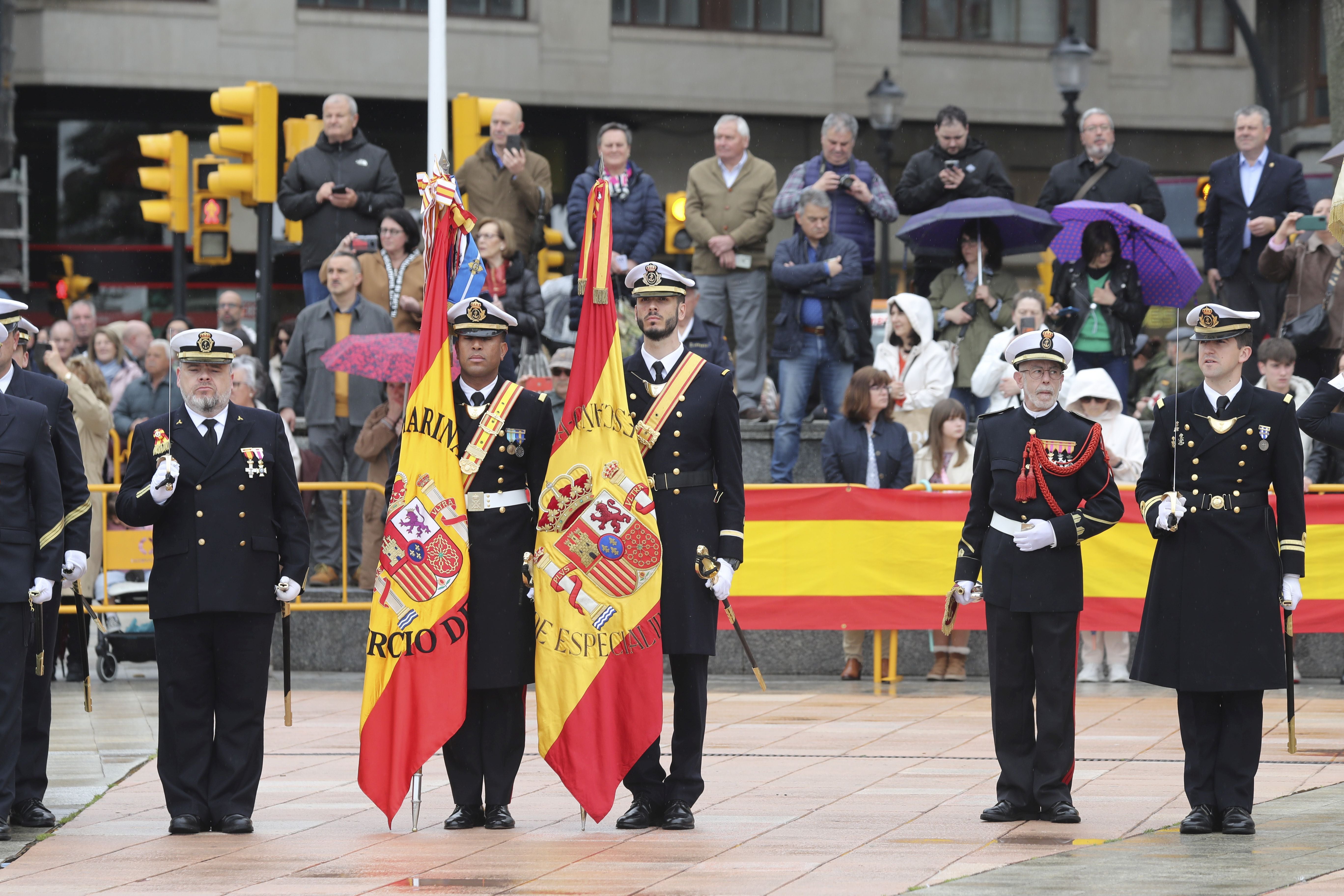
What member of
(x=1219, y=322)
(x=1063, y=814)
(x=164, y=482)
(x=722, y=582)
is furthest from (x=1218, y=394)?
(x=164, y=482)

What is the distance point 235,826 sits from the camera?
8727 mm

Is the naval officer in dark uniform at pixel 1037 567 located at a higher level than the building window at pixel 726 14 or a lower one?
lower

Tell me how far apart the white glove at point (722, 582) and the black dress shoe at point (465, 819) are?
1404 millimetres

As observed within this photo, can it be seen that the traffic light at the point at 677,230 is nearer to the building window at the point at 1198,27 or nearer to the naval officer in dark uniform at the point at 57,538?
the naval officer in dark uniform at the point at 57,538

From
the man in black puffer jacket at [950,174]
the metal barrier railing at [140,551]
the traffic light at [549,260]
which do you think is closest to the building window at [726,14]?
the traffic light at [549,260]

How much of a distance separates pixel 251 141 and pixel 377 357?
518 centimetres

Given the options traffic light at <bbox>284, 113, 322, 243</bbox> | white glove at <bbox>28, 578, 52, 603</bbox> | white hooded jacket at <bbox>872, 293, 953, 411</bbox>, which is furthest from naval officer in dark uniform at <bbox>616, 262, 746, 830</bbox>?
traffic light at <bbox>284, 113, 322, 243</bbox>

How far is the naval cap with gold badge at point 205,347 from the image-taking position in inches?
354

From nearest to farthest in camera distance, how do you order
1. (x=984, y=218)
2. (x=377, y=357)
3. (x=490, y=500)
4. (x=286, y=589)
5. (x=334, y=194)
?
1. (x=490, y=500)
2. (x=286, y=589)
3. (x=377, y=357)
4. (x=984, y=218)
5. (x=334, y=194)

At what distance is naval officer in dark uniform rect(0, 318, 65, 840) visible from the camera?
8.74 metres

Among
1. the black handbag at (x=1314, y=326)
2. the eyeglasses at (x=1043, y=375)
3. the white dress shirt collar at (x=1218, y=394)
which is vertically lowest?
the white dress shirt collar at (x=1218, y=394)

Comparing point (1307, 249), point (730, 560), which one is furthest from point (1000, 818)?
point (1307, 249)

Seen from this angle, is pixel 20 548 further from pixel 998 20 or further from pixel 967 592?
pixel 998 20

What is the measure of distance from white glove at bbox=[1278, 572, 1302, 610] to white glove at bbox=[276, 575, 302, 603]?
171 inches
